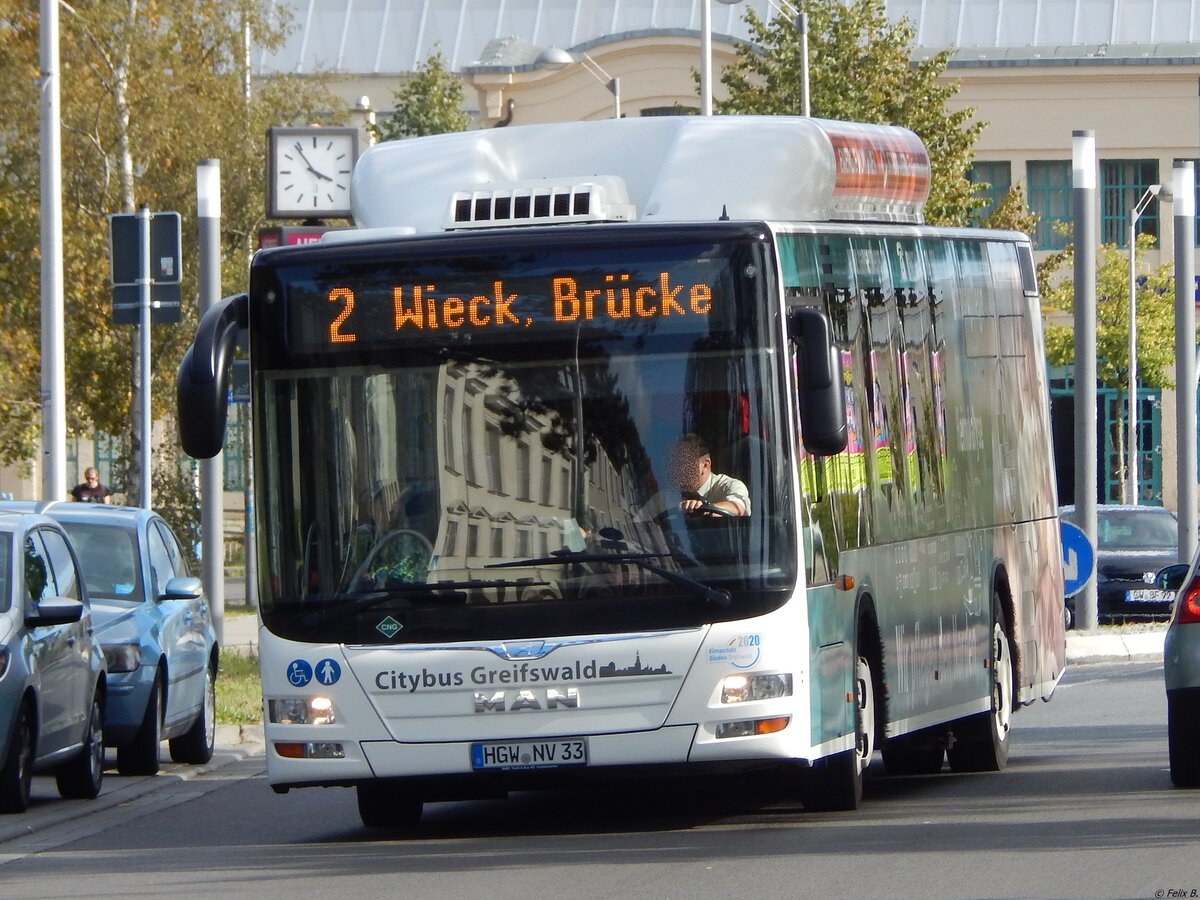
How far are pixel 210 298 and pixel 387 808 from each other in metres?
10.1

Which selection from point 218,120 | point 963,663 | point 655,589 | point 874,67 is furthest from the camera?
point 874,67

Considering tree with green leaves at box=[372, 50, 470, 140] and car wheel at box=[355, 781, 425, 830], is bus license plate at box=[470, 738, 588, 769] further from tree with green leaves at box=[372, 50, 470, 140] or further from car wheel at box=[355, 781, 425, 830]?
tree with green leaves at box=[372, 50, 470, 140]

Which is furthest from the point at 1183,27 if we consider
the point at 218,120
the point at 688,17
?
the point at 218,120

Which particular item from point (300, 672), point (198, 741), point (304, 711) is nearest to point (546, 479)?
point (300, 672)

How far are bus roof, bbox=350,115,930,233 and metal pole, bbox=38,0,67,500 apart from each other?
454 inches

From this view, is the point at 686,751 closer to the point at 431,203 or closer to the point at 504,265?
the point at 504,265

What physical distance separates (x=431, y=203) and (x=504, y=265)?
1428 mm

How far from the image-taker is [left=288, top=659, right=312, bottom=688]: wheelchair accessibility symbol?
1127 centimetres

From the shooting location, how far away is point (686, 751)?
11031 millimetres

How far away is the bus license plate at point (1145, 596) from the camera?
31094mm

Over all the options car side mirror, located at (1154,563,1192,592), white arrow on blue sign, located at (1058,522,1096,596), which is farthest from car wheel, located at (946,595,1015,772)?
white arrow on blue sign, located at (1058,522,1096,596)

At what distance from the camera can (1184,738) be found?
12.9m

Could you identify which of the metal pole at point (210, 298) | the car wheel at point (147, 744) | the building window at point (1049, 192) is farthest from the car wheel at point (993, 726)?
the building window at point (1049, 192)

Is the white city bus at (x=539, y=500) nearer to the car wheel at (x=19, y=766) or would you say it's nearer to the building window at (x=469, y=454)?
the building window at (x=469, y=454)
